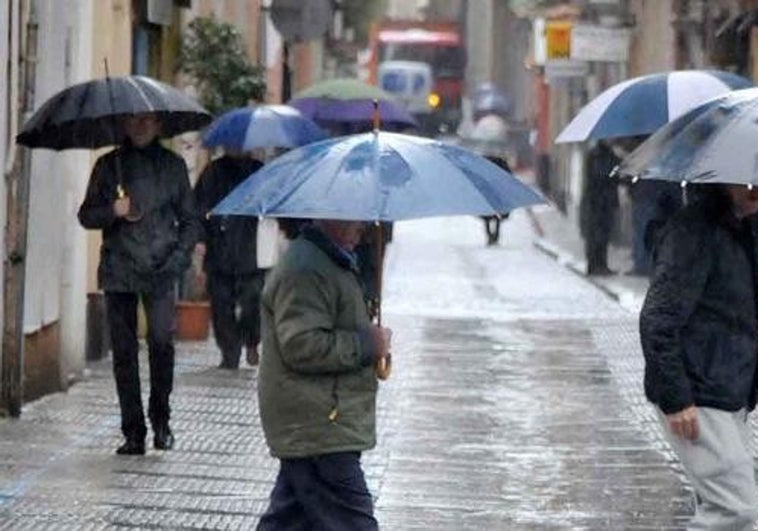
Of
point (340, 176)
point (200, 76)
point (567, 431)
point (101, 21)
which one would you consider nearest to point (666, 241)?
point (340, 176)

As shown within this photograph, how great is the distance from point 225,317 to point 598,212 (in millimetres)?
14506

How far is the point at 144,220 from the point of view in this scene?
12453mm

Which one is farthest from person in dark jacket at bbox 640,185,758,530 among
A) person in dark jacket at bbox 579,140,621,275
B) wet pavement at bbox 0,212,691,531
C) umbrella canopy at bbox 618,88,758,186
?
person in dark jacket at bbox 579,140,621,275

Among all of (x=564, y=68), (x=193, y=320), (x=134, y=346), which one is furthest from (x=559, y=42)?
(x=134, y=346)

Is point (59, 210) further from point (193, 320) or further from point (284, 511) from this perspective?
point (284, 511)

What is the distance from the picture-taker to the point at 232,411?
14922 millimetres

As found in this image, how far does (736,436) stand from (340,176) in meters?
1.60

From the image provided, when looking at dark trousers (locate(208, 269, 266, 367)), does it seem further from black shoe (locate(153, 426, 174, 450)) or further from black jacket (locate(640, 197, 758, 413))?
black jacket (locate(640, 197, 758, 413))

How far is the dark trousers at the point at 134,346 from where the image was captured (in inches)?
491

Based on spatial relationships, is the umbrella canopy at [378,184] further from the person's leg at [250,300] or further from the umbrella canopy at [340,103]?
the umbrella canopy at [340,103]

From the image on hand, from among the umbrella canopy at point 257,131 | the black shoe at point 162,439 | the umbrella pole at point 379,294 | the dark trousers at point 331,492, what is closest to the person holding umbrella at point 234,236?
the umbrella canopy at point 257,131

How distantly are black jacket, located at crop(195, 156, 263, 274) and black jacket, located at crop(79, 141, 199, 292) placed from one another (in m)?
4.40

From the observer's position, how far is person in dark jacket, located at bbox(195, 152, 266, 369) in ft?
56.0

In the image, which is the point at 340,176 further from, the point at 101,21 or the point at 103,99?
the point at 101,21
